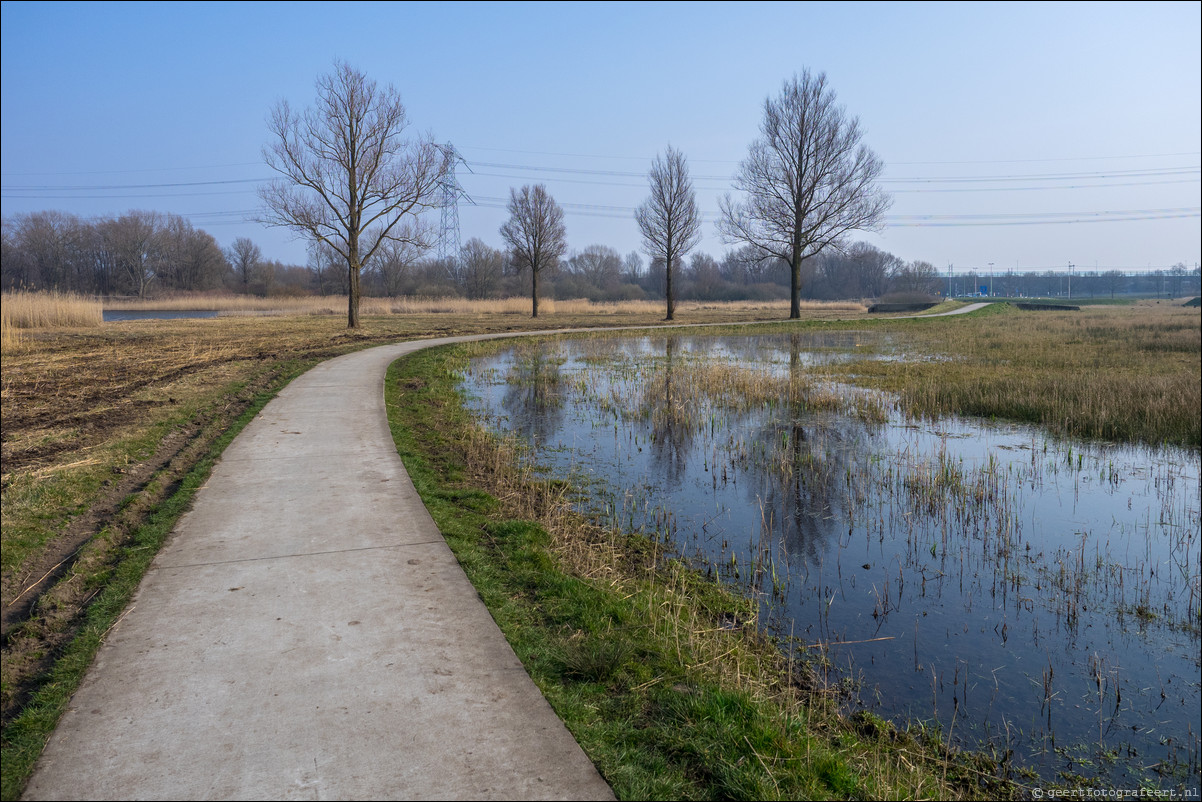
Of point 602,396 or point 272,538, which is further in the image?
point 602,396

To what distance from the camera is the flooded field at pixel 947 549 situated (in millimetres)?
4062

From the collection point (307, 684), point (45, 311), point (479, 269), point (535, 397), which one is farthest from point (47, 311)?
point (479, 269)

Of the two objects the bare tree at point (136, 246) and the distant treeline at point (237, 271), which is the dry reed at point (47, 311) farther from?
the bare tree at point (136, 246)

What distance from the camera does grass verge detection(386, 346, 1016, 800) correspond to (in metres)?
2.99

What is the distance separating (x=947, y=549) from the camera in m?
6.55

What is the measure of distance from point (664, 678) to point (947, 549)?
3.99 meters

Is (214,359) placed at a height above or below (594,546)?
above

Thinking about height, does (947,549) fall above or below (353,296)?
below

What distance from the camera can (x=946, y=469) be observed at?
29.0 feet

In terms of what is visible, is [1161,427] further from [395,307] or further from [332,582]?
[395,307]

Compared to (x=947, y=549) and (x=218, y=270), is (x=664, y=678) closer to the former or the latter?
(x=947, y=549)

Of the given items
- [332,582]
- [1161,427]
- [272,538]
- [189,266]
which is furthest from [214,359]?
[189,266]

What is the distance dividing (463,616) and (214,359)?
1636 cm

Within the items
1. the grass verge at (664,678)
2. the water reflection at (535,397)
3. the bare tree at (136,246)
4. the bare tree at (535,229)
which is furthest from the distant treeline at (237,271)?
the grass verge at (664,678)
